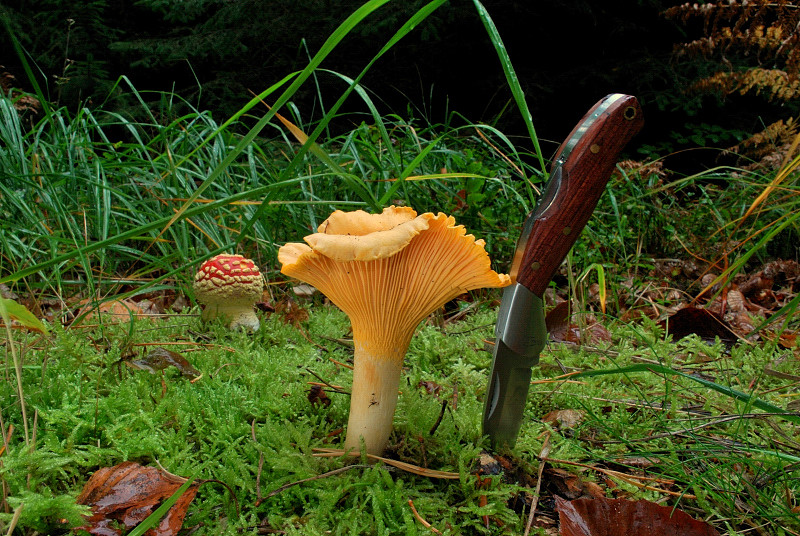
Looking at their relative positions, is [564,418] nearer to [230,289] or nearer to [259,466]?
[259,466]

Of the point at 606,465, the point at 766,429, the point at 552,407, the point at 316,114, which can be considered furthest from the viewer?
the point at 316,114

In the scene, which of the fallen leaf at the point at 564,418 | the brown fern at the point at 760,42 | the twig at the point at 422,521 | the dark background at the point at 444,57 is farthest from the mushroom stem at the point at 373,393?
the dark background at the point at 444,57

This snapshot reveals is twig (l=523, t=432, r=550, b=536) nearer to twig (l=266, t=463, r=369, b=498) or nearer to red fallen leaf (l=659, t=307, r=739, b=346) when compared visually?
twig (l=266, t=463, r=369, b=498)

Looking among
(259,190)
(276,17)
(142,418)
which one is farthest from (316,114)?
(142,418)

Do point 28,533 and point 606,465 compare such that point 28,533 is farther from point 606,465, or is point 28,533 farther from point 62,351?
point 606,465

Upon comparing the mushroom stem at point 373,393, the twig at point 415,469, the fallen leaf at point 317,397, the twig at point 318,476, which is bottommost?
the fallen leaf at point 317,397

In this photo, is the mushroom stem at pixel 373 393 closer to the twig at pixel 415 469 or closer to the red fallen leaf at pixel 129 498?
the twig at pixel 415 469
